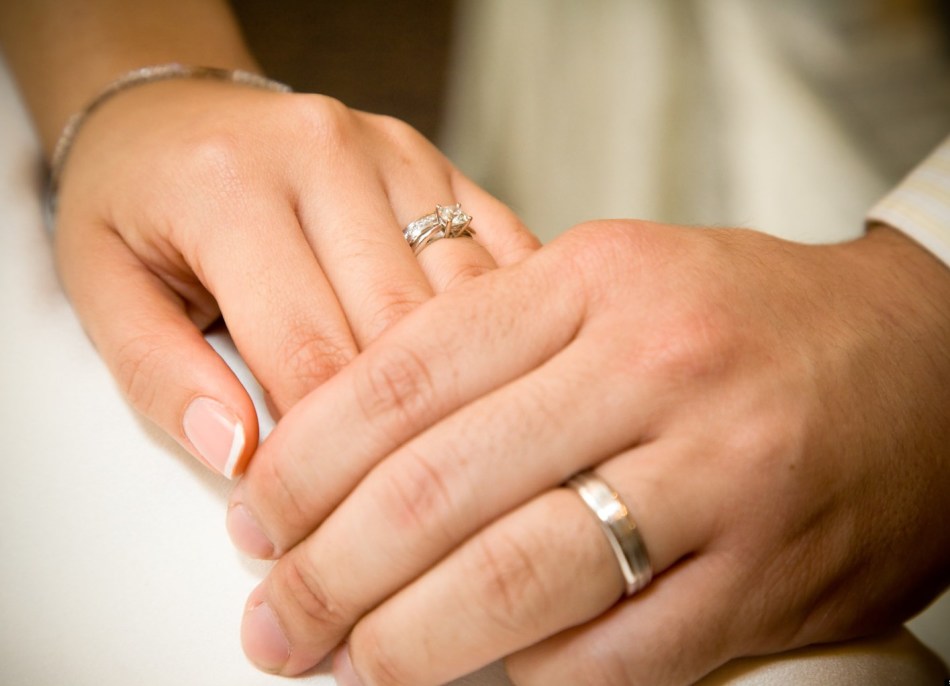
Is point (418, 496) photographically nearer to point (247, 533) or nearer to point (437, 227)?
point (247, 533)

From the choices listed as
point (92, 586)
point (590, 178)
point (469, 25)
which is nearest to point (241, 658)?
point (92, 586)

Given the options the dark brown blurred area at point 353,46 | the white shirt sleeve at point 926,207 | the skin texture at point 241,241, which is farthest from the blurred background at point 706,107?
the skin texture at point 241,241

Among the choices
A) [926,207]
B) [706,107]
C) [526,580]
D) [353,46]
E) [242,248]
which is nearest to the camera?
[526,580]

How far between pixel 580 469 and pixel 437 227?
0.92 ft

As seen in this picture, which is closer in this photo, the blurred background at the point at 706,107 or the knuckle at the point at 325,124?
the knuckle at the point at 325,124

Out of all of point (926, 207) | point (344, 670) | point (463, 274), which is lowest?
point (344, 670)

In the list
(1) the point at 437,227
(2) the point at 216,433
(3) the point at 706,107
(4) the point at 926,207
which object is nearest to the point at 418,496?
(2) the point at 216,433

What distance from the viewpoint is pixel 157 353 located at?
0.52 metres

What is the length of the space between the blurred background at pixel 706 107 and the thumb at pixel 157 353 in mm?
626

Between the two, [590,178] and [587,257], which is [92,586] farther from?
[590,178]

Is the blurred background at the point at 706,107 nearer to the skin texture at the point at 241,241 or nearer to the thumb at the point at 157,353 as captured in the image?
the skin texture at the point at 241,241

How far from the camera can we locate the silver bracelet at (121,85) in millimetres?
703

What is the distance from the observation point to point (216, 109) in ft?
2.03

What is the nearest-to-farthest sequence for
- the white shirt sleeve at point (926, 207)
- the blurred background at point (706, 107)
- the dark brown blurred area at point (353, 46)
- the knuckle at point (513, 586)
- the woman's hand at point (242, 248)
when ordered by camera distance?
the knuckle at point (513, 586), the woman's hand at point (242, 248), the white shirt sleeve at point (926, 207), the blurred background at point (706, 107), the dark brown blurred area at point (353, 46)
